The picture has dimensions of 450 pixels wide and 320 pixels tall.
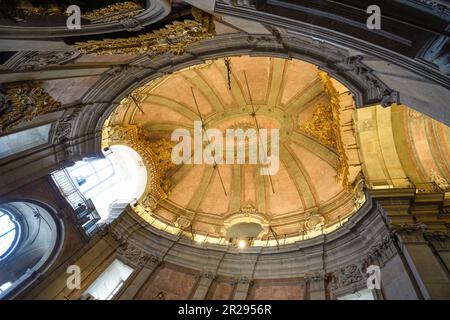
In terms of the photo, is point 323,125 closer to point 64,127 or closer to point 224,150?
point 224,150

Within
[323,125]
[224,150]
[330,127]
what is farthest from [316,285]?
[224,150]

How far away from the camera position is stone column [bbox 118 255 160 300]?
1051cm

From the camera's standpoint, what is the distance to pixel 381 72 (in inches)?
241

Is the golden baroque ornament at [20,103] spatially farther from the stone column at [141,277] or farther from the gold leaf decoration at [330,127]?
the gold leaf decoration at [330,127]

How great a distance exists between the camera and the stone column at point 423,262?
702cm

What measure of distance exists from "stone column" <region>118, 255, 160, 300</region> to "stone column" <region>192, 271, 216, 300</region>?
5.59 feet

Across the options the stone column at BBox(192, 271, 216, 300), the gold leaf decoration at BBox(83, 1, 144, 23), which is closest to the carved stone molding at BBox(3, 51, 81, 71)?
the gold leaf decoration at BBox(83, 1, 144, 23)

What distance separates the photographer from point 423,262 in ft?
25.2

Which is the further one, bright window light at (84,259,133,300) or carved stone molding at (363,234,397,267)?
bright window light at (84,259,133,300)

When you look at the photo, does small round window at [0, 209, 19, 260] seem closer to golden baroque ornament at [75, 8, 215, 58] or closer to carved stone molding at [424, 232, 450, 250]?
golden baroque ornament at [75, 8, 215, 58]

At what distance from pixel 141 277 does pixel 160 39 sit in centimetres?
804

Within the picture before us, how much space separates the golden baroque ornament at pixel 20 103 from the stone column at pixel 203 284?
295 inches

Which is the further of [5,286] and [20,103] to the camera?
[5,286]

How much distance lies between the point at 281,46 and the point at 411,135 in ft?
19.4
